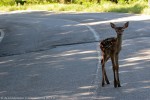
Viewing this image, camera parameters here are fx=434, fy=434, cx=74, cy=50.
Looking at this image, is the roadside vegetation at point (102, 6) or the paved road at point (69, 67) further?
the roadside vegetation at point (102, 6)

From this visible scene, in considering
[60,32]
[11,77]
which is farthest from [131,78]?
[60,32]

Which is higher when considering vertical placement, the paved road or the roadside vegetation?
the paved road

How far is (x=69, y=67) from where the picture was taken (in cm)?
1155

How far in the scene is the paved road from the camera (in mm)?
8672

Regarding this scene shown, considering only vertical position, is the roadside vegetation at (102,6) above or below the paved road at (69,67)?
below

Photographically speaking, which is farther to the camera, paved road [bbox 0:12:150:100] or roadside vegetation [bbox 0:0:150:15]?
roadside vegetation [bbox 0:0:150:15]

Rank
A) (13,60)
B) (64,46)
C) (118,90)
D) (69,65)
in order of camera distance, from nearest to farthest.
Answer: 1. (118,90)
2. (69,65)
3. (13,60)
4. (64,46)

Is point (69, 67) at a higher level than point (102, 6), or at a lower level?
higher

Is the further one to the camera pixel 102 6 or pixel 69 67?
pixel 102 6

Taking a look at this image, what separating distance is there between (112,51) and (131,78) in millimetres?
1090

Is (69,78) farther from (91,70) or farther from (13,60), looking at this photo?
(13,60)

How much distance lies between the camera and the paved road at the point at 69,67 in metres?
8.67

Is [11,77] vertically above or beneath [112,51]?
beneath

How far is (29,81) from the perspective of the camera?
33.3 feet
